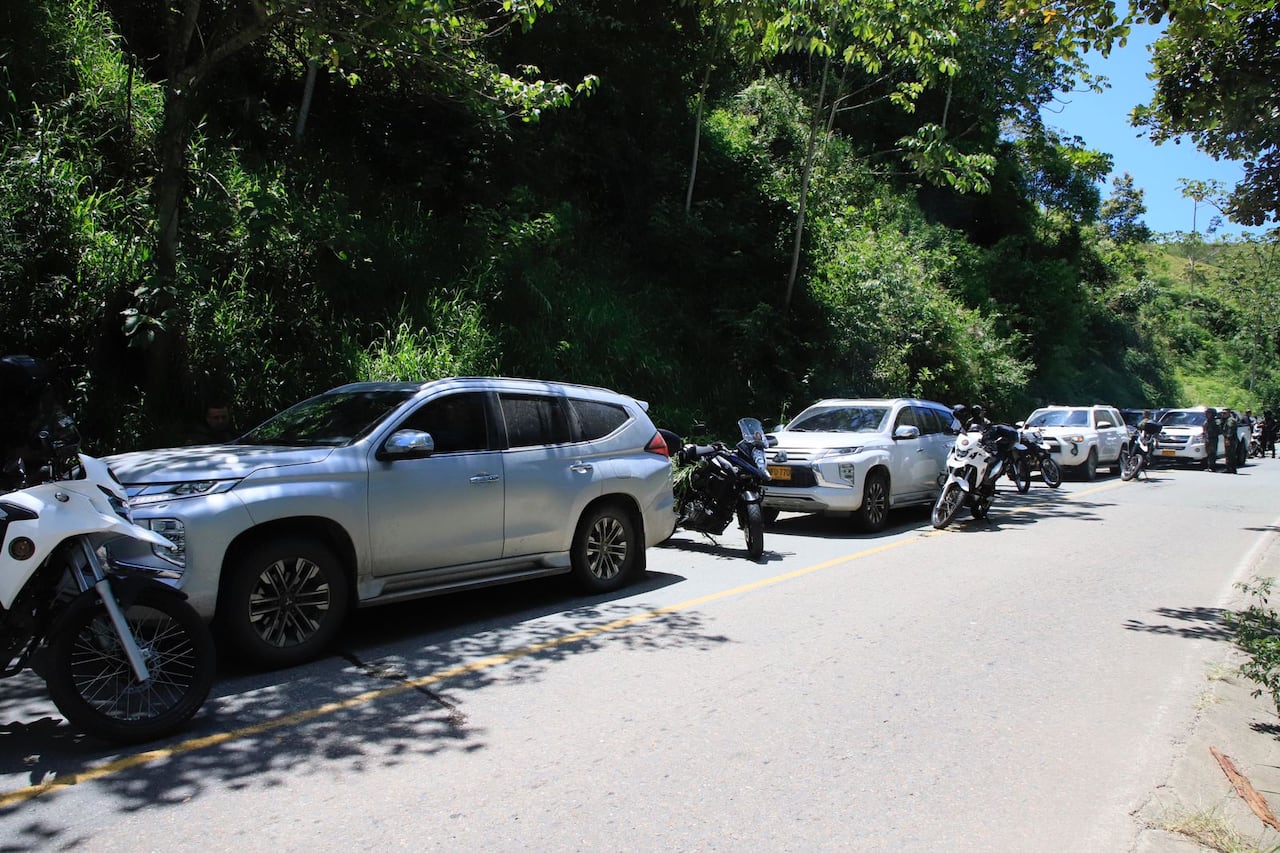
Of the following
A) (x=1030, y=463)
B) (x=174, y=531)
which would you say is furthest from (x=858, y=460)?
(x=1030, y=463)

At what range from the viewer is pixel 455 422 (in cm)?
688

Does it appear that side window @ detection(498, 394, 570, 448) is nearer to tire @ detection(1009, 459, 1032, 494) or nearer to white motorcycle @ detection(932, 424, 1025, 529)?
white motorcycle @ detection(932, 424, 1025, 529)

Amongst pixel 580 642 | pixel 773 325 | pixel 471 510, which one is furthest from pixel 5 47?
pixel 773 325

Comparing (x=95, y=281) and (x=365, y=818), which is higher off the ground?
(x=95, y=281)

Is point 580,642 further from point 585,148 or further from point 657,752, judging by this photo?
point 585,148

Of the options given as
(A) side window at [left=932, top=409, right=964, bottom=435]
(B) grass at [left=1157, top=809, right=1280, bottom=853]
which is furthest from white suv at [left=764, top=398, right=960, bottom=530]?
(B) grass at [left=1157, top=809, right=1280, bottom=853]

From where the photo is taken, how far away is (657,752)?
4.53 metres

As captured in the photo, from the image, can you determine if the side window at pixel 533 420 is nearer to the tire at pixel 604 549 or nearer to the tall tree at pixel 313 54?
the tire at pixel 604 549

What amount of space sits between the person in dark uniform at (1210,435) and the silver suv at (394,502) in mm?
22705

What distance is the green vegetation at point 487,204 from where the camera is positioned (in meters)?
10.2

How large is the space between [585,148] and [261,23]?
36.9 feet

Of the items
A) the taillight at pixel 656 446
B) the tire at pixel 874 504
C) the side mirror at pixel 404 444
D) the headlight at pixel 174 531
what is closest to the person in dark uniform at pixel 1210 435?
the tire at pixel 874 504

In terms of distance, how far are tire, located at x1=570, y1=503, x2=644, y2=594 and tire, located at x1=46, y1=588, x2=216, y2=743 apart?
3.48 meters

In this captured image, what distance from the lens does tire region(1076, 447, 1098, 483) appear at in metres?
20.9
